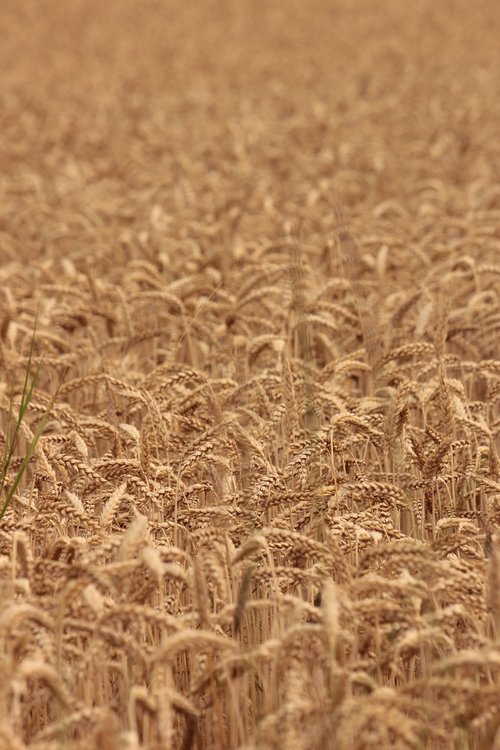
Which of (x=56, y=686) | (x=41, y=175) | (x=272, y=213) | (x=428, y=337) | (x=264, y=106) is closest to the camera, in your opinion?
(x=56, y=686)

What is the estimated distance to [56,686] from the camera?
6.72ft

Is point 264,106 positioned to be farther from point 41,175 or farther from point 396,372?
point 396,372

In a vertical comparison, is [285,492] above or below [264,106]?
below

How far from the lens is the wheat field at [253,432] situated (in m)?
2.29

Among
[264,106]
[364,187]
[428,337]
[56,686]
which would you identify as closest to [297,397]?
[428,337]

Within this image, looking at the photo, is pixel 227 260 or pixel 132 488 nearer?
pixel 132 488

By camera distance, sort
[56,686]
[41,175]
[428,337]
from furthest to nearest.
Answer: [41,175] < [428,337] < [56,686]

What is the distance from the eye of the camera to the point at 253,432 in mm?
3572

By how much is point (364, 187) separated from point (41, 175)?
279 cm

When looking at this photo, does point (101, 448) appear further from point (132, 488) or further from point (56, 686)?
point (56, 686)

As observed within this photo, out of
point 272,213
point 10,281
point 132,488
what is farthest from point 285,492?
point 272,213

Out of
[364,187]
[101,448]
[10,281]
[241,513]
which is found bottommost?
[241,513]

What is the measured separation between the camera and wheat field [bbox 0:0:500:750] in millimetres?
2285

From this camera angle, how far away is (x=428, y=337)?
4.86m
